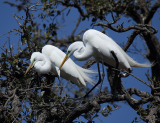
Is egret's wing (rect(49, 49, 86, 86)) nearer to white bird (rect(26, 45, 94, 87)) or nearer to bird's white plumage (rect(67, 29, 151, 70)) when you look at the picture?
white bird (rect(26, 45, 94, 87))

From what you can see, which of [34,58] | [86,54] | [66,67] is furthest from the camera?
[66,67]


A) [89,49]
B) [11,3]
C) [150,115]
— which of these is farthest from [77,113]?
[11,3]

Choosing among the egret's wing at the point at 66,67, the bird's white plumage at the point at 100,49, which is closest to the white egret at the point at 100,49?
the bird's white plumage at the point at 100,49

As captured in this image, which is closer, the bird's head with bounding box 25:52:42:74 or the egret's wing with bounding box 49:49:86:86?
the bird's head with bounding box 25:52:42:74

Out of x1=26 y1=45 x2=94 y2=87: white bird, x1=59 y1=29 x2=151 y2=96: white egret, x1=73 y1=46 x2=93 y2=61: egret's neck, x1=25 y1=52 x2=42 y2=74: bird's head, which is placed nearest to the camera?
x1=59 y1=29 x2=151 y2=96: white egret

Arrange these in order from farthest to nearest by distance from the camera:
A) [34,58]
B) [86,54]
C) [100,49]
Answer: [34,58] → [86,54] → [100,49]

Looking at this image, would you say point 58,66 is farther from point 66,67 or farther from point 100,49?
point 100,49

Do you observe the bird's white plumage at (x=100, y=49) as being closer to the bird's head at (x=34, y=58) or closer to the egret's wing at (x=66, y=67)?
the egret's wing at (x=66, y=67)

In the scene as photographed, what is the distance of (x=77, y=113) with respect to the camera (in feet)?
9.12

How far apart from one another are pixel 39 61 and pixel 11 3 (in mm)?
2914

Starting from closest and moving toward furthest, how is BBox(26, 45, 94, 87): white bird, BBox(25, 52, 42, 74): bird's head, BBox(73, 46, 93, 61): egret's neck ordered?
1. BBox(73, 46, 93, 61): egret's neck
2. BBox(25, 52, 42, 74): bird's head
3. BBox(26, 45, 94, 87): white bird

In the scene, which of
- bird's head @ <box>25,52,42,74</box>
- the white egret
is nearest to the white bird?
bird's head @ <box>25,52,42,74</box>

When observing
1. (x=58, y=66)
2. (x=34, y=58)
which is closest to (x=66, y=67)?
(x=58, y=66)

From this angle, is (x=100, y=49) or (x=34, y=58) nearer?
(x=100, y=49)
